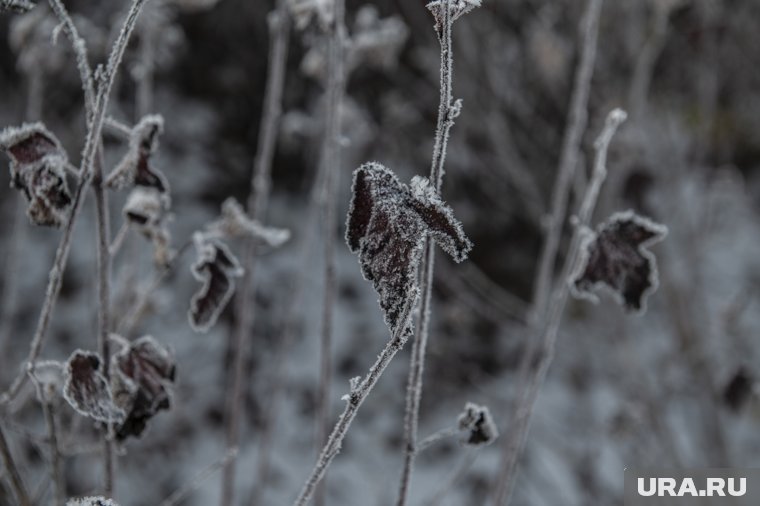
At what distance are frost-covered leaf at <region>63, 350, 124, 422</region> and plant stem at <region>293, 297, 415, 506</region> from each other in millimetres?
202

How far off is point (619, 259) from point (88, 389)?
59cm

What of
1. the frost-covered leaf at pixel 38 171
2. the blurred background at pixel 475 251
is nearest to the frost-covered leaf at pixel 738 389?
the blurred background at pixel 475 251

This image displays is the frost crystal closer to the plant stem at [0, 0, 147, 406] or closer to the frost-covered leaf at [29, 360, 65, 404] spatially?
the plant stem at [0, 0, 147, 406]

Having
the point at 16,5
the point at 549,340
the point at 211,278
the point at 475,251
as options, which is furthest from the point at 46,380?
the point at 475,251

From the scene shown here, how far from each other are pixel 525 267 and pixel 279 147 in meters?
1.28

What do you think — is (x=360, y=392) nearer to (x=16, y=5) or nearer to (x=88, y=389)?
(x=88, y=389)

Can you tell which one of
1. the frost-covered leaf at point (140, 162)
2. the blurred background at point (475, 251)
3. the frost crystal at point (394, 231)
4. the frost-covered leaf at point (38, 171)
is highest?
the blurred background at point (475, 251)

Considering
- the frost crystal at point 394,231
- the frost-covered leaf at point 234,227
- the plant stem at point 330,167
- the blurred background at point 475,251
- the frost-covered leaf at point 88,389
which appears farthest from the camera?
the blurred background at point 475,251

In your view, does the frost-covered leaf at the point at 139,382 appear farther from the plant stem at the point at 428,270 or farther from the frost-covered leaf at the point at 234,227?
the plant stem at the point at 428,270

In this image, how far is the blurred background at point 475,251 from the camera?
7.40 feet

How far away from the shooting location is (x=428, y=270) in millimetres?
676

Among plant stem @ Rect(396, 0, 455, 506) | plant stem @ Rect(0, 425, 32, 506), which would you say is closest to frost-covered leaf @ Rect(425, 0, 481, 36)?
plant stem @ Rect(396, 0, 455, 506)

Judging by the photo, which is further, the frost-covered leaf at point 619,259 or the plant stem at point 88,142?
the frost-covered leaf at point 619,259

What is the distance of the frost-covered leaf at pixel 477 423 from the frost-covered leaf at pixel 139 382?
0.33 metres
